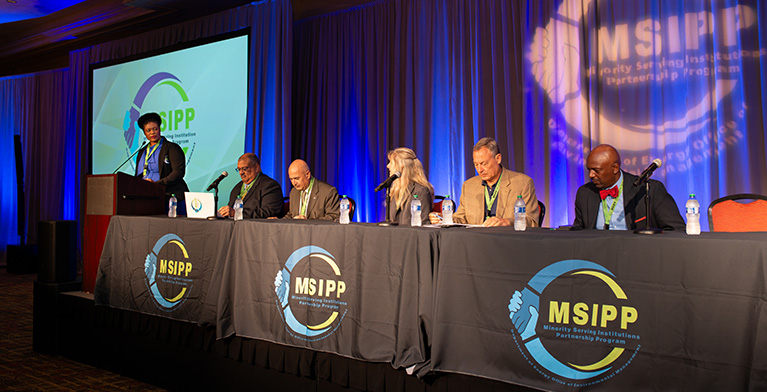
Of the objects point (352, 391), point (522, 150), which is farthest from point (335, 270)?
point (522, 150)

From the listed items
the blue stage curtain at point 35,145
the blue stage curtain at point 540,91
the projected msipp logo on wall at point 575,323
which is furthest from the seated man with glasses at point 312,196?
the blue stage curtain at point 35,145

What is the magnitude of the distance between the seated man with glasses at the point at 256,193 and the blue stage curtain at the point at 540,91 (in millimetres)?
1542

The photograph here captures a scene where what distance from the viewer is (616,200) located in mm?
2855

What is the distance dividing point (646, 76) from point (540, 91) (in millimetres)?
896

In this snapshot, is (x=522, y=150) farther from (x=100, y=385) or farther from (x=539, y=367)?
(x=100, y=385)

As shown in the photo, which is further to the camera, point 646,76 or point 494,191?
point 646,76

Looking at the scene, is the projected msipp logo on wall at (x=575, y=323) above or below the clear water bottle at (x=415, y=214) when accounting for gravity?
below

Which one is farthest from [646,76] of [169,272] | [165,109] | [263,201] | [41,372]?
[165,109]

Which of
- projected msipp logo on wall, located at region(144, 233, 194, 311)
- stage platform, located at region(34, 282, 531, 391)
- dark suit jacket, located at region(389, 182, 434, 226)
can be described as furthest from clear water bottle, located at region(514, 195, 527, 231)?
projected msipp logo on wall, located at region(144, 233, 194, 311)

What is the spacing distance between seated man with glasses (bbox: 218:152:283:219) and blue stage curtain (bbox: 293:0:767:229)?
5.06ft

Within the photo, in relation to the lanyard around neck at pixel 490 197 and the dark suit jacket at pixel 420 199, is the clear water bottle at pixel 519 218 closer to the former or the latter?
the lanyard around neck at pixel 490 197

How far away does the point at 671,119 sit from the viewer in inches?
165

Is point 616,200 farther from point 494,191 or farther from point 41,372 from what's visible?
point 41,372

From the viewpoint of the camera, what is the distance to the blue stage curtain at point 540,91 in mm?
4008
